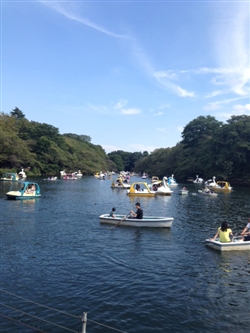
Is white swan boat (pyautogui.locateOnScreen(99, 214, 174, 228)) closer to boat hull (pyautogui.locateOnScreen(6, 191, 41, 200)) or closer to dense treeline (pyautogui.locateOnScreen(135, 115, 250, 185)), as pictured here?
boat hull (pyautogui.locateOnScreen(6, 191, 41, 200))

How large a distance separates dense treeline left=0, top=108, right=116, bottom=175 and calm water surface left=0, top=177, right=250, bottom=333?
61.3 meters

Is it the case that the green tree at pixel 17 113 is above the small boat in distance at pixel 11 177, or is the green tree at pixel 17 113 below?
above

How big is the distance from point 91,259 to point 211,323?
676cm

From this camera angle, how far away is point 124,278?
1254cm

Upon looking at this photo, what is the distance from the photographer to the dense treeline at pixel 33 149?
262 feet

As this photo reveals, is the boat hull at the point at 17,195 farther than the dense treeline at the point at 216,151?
No

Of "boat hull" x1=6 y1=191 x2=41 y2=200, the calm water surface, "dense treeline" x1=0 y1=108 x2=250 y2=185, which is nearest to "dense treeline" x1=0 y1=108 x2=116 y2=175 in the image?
"dense treeline" x1=0 y1=108 x2=250 y2=185

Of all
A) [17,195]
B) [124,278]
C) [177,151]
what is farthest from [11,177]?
[177,151]

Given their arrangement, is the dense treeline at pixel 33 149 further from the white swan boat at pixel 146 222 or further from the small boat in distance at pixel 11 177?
the white swan boat at pixel 146 222

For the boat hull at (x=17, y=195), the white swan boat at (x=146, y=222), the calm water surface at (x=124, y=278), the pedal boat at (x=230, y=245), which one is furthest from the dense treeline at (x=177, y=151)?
the pedal boat at (x=230, y=245)

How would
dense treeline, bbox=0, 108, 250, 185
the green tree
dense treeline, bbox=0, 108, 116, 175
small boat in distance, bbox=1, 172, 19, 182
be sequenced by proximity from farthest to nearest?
the green tree → dense treeline, bbox=0, 108, 116, 175 → dense treeline, bbox=0, 108, 250, 185 → small boat in distance, bbox=1, 172, 19, 182

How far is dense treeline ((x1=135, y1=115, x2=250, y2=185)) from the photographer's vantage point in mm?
74250

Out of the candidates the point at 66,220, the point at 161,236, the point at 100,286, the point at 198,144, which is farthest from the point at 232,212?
the point at 198,144

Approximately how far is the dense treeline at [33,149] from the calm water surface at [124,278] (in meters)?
61.3
